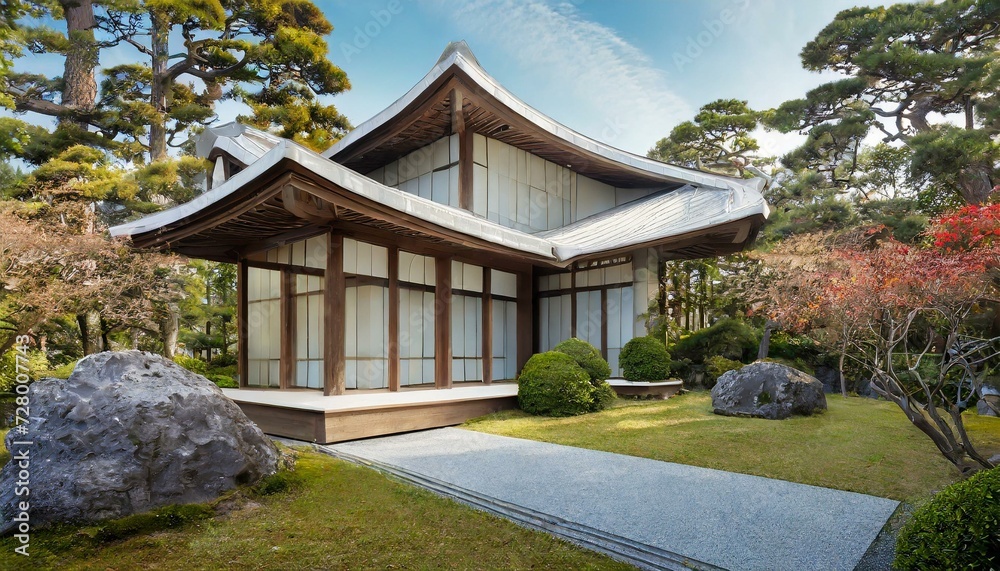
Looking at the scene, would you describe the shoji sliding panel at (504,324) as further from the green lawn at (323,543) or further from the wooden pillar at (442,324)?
the green lawn at (323,543)

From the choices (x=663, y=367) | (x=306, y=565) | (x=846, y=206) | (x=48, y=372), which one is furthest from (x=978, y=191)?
(x=48, y=372)

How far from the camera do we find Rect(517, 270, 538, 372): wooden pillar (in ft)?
40.7

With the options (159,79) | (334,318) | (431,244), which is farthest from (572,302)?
(159,79)

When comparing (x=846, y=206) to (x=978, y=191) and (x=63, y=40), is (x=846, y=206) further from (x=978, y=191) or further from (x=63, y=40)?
(x=63, y=40)

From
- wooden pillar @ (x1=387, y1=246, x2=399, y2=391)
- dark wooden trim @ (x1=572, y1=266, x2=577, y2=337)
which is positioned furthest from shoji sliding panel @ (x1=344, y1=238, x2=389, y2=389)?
dark wooden trim @ (x1=572, y1=266, x2=577, y2=337)

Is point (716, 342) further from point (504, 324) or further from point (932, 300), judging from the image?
point (932, 300)

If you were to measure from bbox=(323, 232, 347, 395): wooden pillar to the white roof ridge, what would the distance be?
14.5ft

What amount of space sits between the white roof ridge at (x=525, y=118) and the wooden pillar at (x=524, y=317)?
346cm

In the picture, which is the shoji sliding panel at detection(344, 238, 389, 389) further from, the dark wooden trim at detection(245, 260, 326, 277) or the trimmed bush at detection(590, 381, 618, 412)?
the trimmed bush at detection(590, 381, 618, 412)

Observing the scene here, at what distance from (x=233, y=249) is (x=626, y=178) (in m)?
9.94

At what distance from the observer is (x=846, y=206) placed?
15844mm

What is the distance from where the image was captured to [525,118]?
1167 cm

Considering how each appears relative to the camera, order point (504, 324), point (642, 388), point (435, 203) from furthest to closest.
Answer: point (504, 324) < point (642, 388) < point (435, 203)

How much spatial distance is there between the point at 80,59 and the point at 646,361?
772 inches
